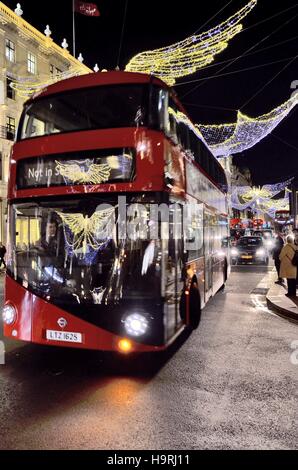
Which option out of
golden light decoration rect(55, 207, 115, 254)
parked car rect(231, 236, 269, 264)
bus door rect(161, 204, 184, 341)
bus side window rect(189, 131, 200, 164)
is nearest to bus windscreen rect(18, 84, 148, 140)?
golden light decoration rect(55, 207, 115, 254)

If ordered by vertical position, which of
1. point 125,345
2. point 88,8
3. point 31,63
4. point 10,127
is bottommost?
point 125,345

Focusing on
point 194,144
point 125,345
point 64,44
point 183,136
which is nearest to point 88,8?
point 194,144

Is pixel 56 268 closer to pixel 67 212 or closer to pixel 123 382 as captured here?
pixel 67 212

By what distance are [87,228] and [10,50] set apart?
30854mm

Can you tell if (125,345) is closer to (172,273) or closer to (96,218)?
(172,273)

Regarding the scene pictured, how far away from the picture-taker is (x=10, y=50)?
102 ft

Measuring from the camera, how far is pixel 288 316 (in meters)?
9.32

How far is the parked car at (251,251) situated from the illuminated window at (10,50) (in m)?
22.7

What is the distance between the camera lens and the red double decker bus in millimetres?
5156

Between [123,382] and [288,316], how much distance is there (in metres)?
5.51

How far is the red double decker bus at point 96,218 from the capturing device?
516 centimetres

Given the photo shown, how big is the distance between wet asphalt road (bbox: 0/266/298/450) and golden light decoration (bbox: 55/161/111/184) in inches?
104

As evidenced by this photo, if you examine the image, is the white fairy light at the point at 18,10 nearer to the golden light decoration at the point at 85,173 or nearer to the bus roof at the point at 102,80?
the bus roof at the point at 102,80

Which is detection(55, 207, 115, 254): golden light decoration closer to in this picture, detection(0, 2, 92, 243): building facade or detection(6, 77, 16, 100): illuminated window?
detection(0, 2, 92, 243): building facade
